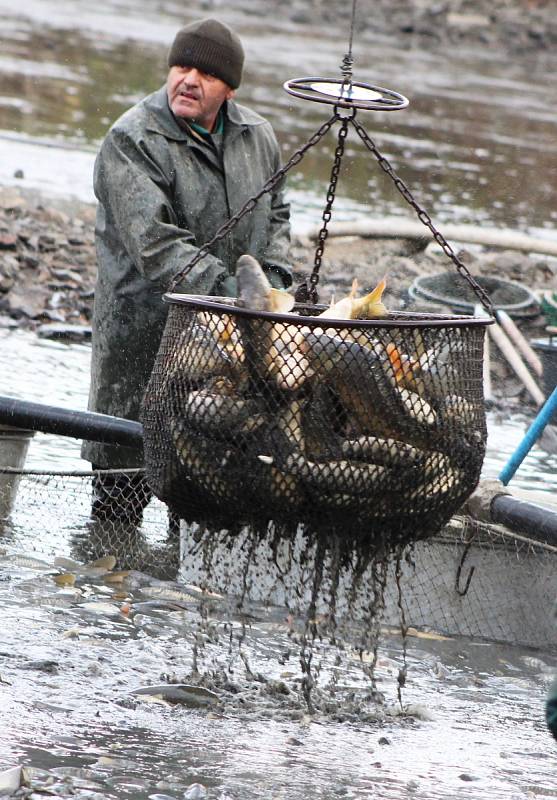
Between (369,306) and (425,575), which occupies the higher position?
(369,306)

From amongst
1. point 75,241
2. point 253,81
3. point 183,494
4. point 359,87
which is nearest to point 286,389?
point 183,494

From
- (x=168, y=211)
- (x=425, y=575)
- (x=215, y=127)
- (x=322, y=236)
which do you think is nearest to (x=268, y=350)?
(x=322, y=236)

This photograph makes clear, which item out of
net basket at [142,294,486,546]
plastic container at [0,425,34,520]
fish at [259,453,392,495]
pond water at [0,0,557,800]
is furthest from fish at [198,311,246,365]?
plastic container at [0,425,34,520]

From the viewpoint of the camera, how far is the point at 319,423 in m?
3.88

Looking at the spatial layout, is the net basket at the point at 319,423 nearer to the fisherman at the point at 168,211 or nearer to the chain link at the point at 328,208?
the chain link at the point at 328,208

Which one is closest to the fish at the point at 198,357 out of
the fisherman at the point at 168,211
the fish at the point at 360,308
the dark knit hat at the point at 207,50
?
the fish at the point at 360,308

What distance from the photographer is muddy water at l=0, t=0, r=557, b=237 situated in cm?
1612

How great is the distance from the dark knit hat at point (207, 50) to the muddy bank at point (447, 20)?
38575 mm

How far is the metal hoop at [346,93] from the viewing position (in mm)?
4141

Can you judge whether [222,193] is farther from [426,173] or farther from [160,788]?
[426,173]

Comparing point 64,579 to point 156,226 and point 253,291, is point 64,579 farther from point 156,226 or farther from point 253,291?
point 253,291

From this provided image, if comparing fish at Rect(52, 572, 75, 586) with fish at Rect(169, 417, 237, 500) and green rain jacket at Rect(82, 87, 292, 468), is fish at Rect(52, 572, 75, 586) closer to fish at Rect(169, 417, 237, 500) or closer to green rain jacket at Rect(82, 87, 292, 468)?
green rain jacket at Rect(82, 87, 292, 468)

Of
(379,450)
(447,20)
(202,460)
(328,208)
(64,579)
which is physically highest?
(328,208)

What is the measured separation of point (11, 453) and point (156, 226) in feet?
3.99
